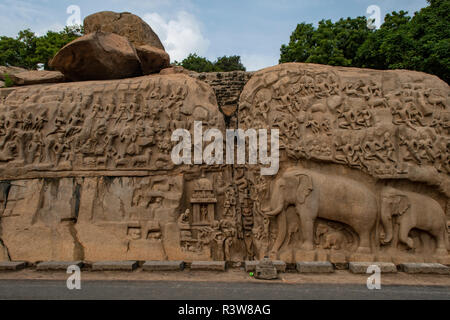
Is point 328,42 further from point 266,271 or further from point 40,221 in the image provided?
point 40,221

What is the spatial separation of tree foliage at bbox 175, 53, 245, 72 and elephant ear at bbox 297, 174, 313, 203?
2030 cm

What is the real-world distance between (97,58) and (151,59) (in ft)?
5.72

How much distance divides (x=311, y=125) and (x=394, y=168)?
5.53 feet

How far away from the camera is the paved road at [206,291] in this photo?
4.45 m

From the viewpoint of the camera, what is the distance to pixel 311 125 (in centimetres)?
658

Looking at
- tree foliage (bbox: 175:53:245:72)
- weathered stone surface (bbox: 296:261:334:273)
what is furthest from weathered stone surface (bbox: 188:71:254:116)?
tree foliage (bbox: 175:53:245:72)

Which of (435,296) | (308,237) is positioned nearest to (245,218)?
(308,237)

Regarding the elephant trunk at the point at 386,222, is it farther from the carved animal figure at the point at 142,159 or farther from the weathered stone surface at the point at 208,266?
the carved animal figure at the point at 142,159

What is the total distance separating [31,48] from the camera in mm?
21312

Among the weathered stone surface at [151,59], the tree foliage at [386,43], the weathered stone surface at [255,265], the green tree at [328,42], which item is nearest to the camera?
the weathered stone surface at [255,265]

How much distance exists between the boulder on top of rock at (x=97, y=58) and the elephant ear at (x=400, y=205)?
6.57 m

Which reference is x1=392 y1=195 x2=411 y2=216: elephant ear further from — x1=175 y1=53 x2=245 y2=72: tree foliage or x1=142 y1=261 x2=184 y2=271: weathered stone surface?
x1=175 y1=53 x2=245 y2=72: tree foliage

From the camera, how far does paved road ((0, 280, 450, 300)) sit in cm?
445

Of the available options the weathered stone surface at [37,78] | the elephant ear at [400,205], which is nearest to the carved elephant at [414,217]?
the elephant ear at [400,205]
